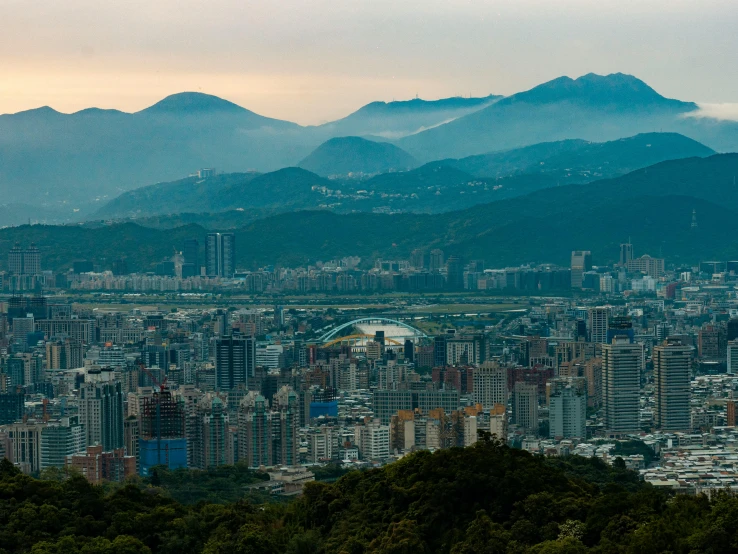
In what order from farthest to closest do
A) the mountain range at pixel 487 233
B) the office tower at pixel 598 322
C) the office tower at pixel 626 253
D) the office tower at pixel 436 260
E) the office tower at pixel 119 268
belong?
the mountain range at pixel 487 233 → the office tower at pixel 626 253 → the office tower at pixel 119 268 → the office tower at pixel 436 260 → the office tower at pixel 598 322

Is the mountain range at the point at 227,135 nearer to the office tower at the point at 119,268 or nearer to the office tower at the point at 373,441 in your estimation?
the office tower at the point at 119,268

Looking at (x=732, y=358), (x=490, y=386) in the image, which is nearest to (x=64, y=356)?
(x=490, y=386)

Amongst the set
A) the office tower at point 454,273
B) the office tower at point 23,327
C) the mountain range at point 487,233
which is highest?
the mountain range at point 487,233

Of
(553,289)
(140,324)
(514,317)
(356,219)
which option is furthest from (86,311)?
(356,219)

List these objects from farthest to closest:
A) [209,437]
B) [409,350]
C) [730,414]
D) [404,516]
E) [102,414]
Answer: [409,350] → [730,414] → [102,414] → [209,437] → [404,516]

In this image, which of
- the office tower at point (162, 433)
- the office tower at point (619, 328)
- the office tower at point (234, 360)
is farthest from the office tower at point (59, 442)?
the office tower at point (619, 328)

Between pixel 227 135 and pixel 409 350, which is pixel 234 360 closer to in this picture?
pixel 409 350

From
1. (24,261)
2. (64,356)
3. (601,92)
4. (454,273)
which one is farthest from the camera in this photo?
(601,92)

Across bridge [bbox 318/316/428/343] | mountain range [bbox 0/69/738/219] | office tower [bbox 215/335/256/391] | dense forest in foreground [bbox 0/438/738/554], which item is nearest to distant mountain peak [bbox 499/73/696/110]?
mountain range [bbox 0/69/738/219]
